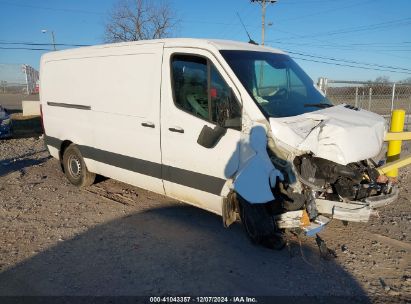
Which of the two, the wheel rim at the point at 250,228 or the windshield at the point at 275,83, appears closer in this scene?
the wheel rim at the point at 250,228

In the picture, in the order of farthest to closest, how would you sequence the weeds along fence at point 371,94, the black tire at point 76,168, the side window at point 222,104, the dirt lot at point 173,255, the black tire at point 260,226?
the weeds along fence at point 371,94 < the black tire at point 76,168 < the side window at point 222,104 < the black tire at point 260,226 < the dirt lot at point 173,255

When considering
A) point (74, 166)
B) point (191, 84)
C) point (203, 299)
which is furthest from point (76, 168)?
point (203, 299)

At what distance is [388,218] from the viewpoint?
5.27m

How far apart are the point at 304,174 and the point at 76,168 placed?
4.32m

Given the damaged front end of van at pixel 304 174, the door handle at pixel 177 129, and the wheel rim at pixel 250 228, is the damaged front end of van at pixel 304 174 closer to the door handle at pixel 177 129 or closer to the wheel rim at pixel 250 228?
the wheel rim at pixel 250 228

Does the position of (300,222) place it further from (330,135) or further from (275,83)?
(275,83)

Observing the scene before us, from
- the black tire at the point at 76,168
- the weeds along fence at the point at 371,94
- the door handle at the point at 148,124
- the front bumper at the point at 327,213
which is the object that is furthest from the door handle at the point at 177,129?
the weeds along fence at the point at 371,94

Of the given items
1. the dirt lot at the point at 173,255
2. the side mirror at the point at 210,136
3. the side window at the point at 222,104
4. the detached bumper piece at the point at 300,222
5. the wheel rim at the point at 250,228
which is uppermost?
the side window at the point at 222,104

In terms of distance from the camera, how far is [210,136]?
13.9ft

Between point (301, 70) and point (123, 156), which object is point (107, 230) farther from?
point (301, 70)

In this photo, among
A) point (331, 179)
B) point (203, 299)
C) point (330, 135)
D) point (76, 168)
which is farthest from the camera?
point (76, 168)

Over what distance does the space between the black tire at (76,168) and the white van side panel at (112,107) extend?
0.21 m

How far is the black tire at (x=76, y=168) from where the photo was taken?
6.50 m

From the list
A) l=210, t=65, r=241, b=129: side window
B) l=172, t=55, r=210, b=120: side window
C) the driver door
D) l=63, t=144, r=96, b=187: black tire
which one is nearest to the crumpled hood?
l=210, t=65, r=241, b=129: side window
